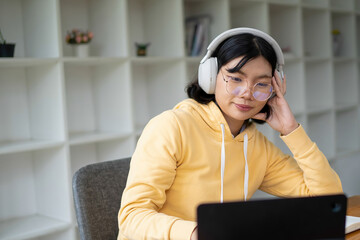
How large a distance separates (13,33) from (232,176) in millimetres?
1487

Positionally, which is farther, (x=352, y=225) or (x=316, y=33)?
(x=316, y=33)

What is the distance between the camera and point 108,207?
4.32 feet

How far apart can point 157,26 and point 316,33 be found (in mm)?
1578

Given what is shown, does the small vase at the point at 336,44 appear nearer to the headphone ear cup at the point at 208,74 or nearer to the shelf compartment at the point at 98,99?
the shelf compartment at the point at 98,99

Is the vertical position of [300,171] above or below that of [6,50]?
below

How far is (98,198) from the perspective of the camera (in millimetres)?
1296

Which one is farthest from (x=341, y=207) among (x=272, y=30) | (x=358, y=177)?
(x=358, y=177)

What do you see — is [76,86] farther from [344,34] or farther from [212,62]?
[344,34]

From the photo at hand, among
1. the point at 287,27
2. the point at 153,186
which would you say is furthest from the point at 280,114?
the point at 287,27

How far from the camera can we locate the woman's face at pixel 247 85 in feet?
4.25

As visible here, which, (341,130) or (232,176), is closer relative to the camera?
(232,176)

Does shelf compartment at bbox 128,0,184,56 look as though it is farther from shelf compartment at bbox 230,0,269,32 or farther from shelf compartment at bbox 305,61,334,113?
shelf compartment at bbox 305,61,334,113

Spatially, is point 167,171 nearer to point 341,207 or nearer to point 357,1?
point 341,207

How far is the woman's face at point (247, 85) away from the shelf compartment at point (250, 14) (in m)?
1.73
